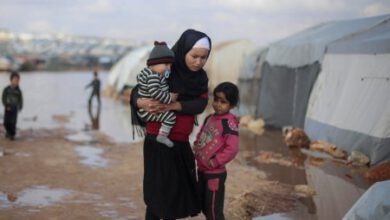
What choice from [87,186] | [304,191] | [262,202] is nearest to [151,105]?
[262,202]

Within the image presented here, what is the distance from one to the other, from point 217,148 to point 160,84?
71 cm

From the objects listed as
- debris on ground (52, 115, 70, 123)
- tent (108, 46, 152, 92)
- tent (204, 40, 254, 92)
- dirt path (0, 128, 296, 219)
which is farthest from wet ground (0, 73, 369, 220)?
tent (108, 46, 152, 92)

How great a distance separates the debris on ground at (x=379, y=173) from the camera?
7203mm

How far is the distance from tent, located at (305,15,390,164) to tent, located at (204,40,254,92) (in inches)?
447

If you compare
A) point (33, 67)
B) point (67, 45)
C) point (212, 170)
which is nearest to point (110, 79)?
point (212, 170)

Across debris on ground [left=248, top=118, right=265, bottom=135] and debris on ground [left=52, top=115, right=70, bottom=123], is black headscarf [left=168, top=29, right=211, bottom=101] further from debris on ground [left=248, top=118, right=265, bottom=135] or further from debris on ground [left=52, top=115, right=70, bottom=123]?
debris on ground [left=52, top=115, right=70, bottom=123]

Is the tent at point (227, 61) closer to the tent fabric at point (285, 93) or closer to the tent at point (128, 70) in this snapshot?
the tent at point (128, 70)

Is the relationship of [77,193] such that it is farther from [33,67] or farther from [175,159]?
[33,67]

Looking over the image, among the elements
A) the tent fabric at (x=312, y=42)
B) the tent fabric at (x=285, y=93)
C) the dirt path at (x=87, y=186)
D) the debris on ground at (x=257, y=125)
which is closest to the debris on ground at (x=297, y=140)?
the tent fabric at (x=285, y=93)

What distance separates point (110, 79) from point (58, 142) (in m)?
16.9

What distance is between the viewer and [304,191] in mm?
6461

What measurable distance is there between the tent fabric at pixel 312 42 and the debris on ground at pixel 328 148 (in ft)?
7.80

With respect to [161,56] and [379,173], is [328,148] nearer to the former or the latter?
[379,173]

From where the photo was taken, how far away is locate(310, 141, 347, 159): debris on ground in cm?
908
